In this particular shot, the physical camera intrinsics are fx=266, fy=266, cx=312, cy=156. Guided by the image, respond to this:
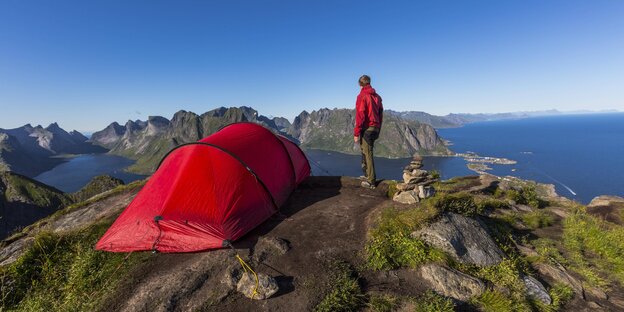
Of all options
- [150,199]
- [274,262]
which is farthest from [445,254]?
[150,199]

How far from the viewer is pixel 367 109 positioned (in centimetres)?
1315

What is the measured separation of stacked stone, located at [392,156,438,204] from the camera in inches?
453

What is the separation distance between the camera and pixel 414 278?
7941 millimetres

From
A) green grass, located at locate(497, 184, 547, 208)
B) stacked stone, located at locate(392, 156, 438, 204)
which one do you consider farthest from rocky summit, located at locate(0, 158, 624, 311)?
green grass, located at locate(497, 184, 547, 208)

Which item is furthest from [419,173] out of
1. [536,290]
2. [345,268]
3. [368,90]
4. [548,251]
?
[345,268]

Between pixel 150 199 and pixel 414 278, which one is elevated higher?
pixel 150 199

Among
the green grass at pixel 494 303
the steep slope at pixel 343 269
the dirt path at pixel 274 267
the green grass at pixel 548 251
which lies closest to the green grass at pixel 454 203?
the steep slope at pixel 343 269

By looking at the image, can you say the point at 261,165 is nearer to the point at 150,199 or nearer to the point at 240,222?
the point at 240,222

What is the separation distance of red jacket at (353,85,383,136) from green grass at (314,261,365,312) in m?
7.25

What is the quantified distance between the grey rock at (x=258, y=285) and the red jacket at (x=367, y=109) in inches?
326

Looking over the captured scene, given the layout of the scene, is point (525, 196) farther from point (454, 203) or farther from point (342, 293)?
point (342, 293)

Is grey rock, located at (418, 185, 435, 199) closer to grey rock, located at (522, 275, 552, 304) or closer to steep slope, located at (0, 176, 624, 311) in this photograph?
steep slope, located at (0, 176, 624, 311)

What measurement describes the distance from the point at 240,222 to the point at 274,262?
2.22 meters

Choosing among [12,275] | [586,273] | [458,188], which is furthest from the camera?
[458,188]
